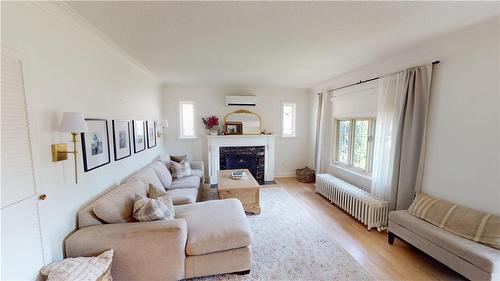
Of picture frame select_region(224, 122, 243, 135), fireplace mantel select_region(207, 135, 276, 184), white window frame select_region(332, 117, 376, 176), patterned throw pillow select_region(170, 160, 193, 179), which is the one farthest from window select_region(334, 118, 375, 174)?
patterned throw pillow select_region(170, 160, 193, 179)

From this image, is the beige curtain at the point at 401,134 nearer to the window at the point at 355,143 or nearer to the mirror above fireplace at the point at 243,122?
the window at the point at 355,143

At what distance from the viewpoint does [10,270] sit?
1.15 metres

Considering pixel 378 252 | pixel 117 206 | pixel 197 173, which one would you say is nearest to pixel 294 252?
pixel 378 252

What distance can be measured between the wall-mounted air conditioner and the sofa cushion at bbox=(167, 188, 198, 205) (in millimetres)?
2516

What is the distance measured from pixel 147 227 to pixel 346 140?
3799mm

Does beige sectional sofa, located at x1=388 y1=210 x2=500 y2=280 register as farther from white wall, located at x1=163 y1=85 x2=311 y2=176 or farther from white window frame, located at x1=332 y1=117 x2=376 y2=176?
white wall, located at x1=163 y1=85 x2=311 y2=176

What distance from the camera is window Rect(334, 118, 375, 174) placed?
3.43 m

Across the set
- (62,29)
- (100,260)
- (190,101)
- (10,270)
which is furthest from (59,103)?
(190,101)

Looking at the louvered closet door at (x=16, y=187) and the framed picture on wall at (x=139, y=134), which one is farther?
the framed picture on wall at (x=139, y=134)

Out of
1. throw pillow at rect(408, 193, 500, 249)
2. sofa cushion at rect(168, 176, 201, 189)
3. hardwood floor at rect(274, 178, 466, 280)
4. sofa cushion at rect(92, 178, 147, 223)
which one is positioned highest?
sofa cushion at rect(92, 178, 147, 223)

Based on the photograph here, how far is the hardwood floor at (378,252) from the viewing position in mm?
1963

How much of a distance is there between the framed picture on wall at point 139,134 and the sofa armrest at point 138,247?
1637mm

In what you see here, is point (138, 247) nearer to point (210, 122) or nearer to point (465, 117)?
point (465, 117)

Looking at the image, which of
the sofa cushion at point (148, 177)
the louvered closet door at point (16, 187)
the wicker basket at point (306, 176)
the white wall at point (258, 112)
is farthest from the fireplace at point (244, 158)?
the louvered closet door at point (16, 187)
